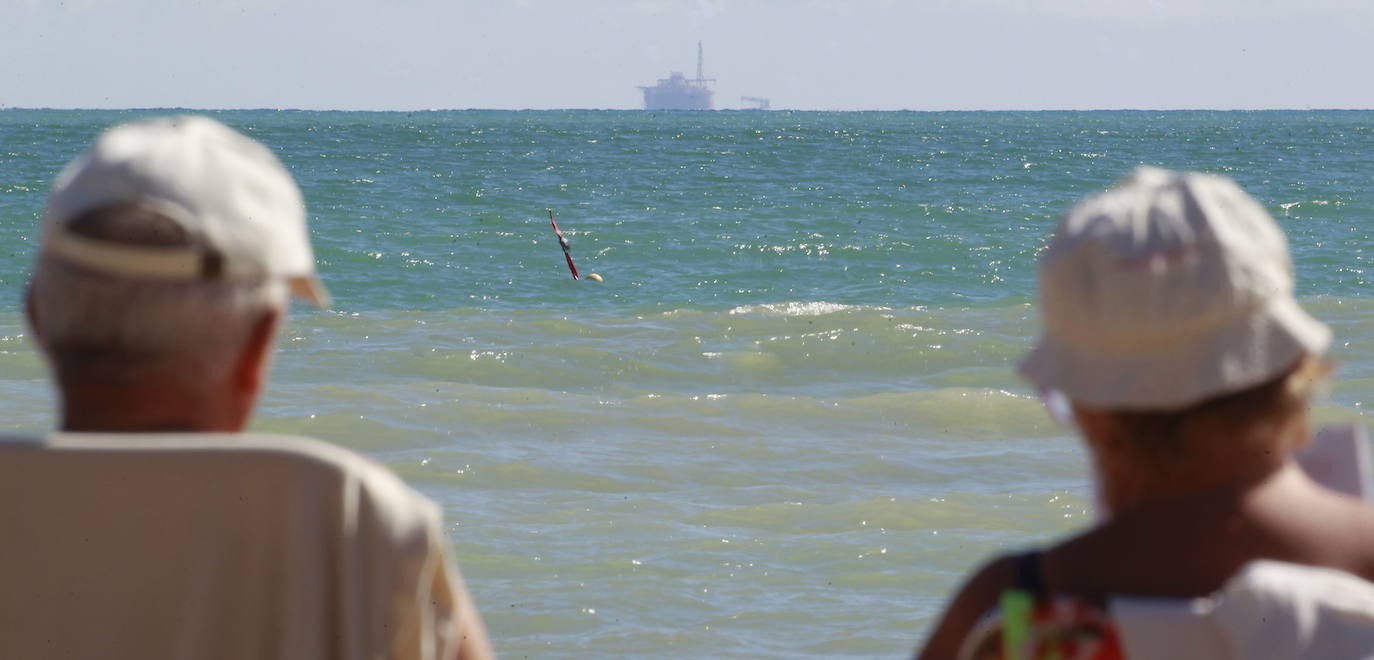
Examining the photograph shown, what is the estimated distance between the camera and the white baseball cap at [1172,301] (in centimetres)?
145

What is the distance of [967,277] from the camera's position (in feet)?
54.3

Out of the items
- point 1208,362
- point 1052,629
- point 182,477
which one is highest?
point 1208,362

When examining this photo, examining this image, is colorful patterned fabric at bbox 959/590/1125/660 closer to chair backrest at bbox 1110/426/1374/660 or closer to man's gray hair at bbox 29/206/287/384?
chair backrest at bbox 1110/426/1374/660

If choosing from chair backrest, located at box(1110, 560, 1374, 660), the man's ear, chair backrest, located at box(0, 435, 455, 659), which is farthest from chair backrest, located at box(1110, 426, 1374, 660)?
the man's ear

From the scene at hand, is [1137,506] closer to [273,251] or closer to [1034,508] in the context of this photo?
[273,251]

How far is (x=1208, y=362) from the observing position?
1.45m

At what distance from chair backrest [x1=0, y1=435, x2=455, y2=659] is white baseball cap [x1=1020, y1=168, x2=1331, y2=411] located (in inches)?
22.8

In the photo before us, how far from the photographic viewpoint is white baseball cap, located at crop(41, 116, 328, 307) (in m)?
1.54

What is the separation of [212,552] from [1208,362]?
33.5 inches

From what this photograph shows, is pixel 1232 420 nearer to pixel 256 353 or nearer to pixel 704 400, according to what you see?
pixel 256 353

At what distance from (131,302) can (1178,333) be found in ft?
2.84

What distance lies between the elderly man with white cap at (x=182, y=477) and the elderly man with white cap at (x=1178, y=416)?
20.2 inches

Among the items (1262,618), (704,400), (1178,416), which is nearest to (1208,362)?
(1178,416)

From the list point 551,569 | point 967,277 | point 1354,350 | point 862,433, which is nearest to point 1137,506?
point 551,569
